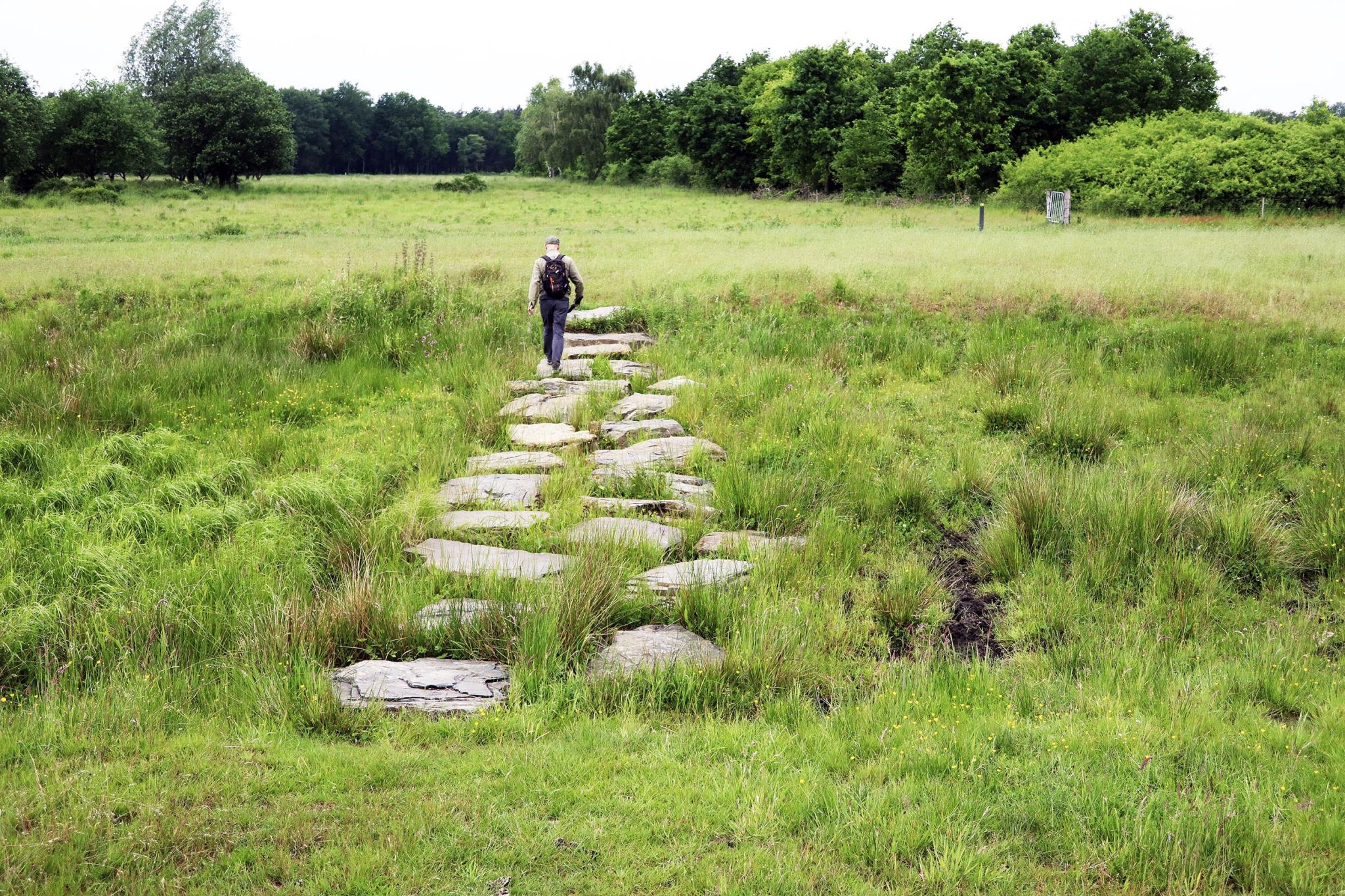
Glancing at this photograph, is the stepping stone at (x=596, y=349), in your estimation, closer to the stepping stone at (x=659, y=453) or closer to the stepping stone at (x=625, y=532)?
the stepping stone at (x=659, y=453)

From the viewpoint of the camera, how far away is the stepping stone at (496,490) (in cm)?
732

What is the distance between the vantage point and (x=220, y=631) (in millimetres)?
5211

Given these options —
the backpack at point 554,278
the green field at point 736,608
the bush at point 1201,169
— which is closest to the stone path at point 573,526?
the green field at point 736,608

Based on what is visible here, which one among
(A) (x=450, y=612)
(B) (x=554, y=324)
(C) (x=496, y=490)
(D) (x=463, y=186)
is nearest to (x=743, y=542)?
(A) (x=450, y=612)

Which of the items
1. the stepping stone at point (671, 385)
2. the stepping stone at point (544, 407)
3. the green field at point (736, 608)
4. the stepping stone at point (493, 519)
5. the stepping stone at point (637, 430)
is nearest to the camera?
the green field at point (736, 608)

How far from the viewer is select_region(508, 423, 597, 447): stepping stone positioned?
29.1 ft

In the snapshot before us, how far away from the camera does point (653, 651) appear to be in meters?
5.10

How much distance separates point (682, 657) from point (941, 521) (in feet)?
11.0

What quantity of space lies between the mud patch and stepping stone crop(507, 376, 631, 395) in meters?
4.57

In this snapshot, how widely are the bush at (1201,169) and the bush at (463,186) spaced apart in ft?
96.1

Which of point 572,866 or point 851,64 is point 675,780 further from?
point 851,64

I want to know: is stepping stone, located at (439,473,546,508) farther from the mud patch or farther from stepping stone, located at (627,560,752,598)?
the mud patch

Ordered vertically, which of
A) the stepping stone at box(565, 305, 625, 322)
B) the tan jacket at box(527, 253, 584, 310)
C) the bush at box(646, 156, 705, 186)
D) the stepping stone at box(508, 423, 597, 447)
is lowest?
the stepping stone at box(508, 423, 597, 447)

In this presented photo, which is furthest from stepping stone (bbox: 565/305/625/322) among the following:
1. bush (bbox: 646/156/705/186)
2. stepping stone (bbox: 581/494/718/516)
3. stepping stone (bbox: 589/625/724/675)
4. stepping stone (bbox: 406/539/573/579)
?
bush (bbox: 646/156/705/186)
